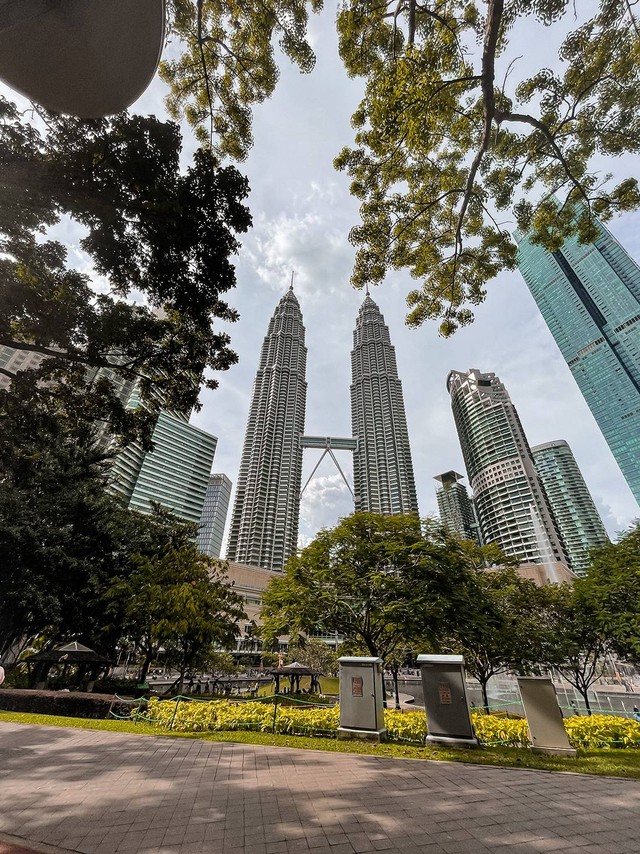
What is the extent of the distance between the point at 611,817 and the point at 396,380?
426ft

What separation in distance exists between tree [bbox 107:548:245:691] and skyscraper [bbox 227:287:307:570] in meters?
91.2

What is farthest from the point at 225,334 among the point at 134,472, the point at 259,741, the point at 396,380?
the point at 396,380

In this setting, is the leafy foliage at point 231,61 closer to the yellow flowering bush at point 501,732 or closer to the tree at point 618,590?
the yellow flowering bush at point 501,732

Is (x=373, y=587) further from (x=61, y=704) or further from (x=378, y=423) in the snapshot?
(x=378, y=423)

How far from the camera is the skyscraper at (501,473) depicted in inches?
3841

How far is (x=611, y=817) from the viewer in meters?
4.53

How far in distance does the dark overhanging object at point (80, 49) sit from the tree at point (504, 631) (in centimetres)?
1302

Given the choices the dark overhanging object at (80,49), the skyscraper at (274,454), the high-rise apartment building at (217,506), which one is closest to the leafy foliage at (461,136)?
the dark overhanging object at (80,49)

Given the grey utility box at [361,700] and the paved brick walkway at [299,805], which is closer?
the paved brick walkway at [299,805]

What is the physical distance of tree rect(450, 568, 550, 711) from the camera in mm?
12258

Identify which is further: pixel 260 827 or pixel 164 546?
pixel 164 546

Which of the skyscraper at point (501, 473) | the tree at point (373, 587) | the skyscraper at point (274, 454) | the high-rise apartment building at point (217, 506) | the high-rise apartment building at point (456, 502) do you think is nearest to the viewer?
the tree at point (373, 587)

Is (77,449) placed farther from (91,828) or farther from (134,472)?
(134,472)

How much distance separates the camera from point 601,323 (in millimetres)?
119312
